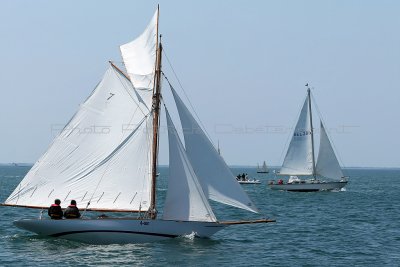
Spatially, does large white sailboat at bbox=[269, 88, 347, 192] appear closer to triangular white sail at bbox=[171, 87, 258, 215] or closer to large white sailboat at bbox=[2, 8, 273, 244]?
large white sailboat at bbox=[2, 8, 273, 244]

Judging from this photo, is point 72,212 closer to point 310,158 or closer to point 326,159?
point 326,159

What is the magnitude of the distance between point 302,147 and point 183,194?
57841 mm

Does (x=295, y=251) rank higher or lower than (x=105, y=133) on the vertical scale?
lower

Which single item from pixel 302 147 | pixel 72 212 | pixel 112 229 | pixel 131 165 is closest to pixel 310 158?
pixel 302 147

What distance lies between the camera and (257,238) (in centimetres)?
3672

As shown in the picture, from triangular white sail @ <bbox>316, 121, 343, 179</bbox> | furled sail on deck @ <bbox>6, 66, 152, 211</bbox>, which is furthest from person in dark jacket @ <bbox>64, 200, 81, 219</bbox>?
triangular white sail @ <bbox>316, 121, 343, 179</bbox>

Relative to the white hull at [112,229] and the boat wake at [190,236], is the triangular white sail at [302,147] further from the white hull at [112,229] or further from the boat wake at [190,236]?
the white hull at [112,229]

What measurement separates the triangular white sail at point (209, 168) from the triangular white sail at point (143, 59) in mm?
1550

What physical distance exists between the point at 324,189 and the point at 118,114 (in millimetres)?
59290

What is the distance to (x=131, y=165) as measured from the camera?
3219 cm

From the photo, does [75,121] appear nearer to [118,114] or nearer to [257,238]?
[118,114]

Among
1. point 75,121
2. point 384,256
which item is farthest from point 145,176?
point 384,256

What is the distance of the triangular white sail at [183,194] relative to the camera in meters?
31.2

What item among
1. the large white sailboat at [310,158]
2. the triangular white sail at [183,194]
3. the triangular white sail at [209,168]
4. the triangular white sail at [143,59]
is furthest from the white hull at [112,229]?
the large white sailboat at [310,158]
